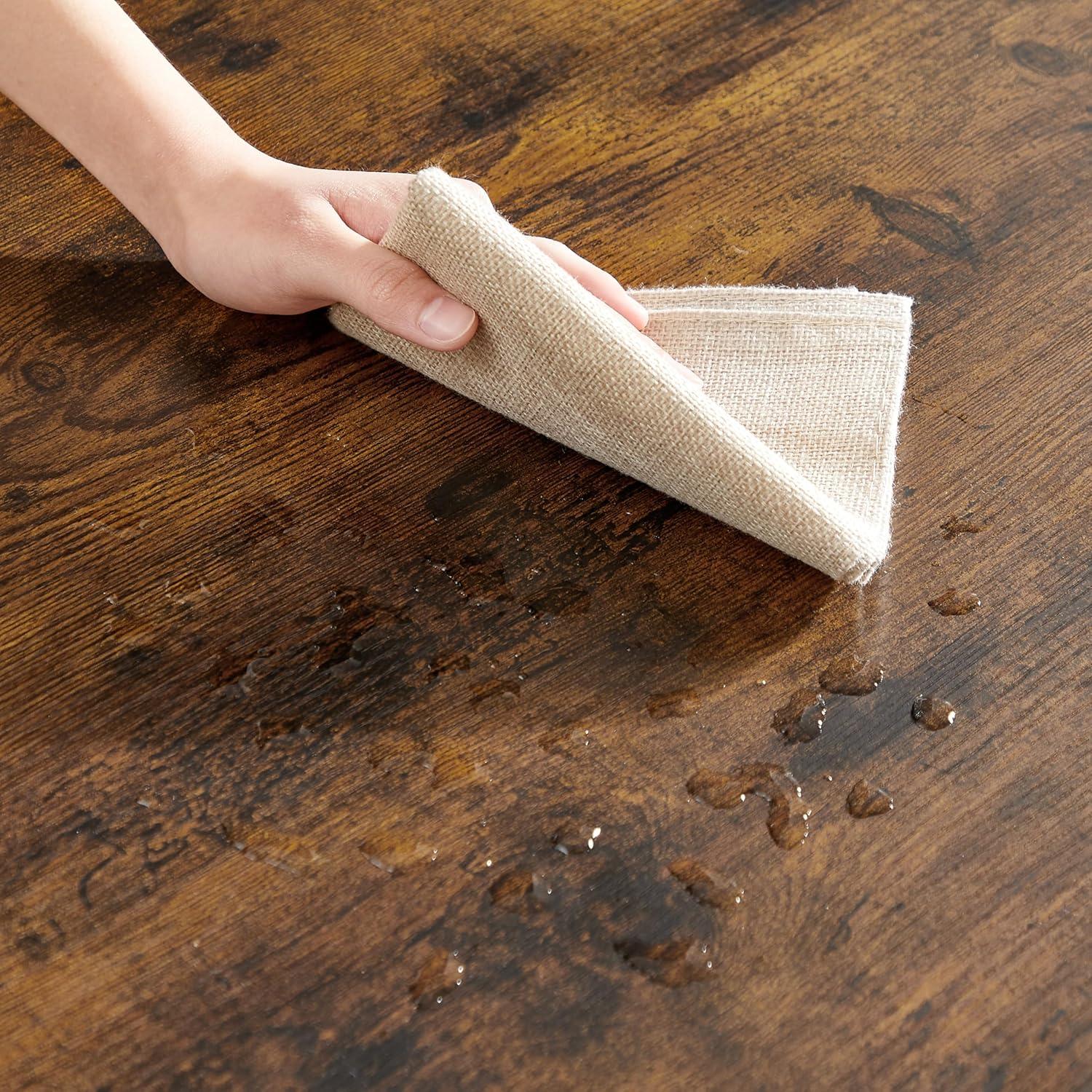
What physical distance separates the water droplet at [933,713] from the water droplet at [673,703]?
0.13 meters

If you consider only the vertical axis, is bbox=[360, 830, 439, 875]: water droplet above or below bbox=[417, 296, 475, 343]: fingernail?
below

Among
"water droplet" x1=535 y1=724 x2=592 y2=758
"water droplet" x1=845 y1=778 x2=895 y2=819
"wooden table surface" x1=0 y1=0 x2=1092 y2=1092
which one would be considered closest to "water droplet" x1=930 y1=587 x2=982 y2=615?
"wooden table surface" x1=0 y1=0 x2=1092 y2=1092

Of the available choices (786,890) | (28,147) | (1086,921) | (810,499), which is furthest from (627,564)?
(28,147)

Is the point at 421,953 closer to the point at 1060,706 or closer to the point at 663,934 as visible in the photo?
the point at 663,934

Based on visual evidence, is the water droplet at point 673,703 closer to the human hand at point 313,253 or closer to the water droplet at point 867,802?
the water droplet at point 867,802

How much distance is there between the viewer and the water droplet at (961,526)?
2.41 ft

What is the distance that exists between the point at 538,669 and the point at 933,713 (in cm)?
24

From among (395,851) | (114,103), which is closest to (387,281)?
(114,103)

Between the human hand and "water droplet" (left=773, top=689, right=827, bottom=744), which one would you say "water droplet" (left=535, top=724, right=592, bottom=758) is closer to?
"water droplet" (left=773, top=689, right=827, bottom=744)

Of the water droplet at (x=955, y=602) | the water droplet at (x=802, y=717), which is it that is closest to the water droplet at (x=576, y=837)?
the water droplet at (x=802, y=717)

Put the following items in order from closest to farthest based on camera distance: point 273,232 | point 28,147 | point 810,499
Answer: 1. point 810,499
2. point 273,232
3. point 28,147

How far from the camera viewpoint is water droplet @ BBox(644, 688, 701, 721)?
66cm

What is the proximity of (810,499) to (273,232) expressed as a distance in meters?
0.43

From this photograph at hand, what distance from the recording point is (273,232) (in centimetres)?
80
